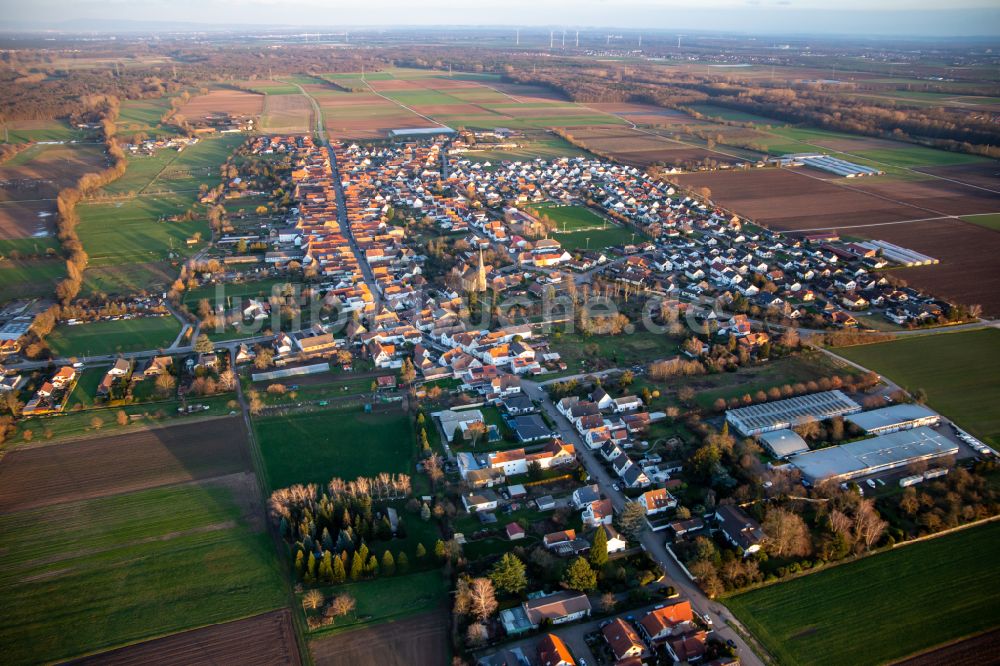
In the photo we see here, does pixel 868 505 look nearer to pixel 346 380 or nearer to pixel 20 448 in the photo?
pixel 346 380

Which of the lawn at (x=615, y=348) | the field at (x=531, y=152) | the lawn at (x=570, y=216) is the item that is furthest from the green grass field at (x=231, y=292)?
the field at (x=531, y=152)

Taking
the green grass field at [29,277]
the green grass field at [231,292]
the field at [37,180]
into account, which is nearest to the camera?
the green grass field at [231,292]

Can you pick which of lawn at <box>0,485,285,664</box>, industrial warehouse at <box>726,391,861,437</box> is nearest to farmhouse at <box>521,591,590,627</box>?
lawn at <box>0,485,285,664</box>

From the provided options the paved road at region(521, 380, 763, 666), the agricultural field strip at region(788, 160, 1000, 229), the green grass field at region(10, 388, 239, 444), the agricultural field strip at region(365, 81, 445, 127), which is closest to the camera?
the paved road at region(521, 380, 763, 666)

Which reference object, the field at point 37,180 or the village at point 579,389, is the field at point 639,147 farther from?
the field at point 37,180

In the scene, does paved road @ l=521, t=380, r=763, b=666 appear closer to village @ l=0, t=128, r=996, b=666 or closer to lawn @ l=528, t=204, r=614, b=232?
village @ l=0, t=128, r=996, b=666

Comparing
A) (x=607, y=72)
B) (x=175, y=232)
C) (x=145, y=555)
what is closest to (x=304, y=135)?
(x=175, y=232)
